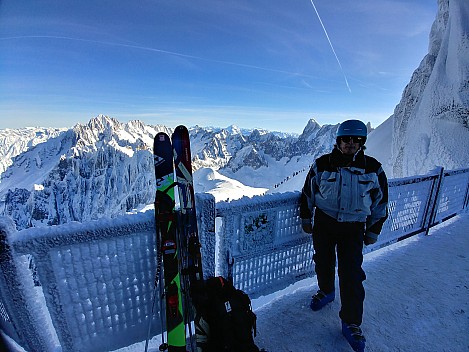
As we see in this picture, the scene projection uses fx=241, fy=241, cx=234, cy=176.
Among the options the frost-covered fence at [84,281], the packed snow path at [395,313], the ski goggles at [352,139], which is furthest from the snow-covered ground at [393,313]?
the ski goggles at [352,139]

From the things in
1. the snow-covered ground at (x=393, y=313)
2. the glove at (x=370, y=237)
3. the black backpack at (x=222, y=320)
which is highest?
the glove at (x=370, y=237)

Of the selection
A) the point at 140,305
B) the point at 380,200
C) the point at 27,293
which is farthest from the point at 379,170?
the point at 27,293

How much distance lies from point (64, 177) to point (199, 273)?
7567 inches

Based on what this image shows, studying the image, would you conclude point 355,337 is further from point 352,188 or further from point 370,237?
point 352,188

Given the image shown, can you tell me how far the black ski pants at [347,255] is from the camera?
284cm

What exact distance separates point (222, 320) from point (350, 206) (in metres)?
1.87

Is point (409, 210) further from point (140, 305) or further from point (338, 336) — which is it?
point (140, 305)

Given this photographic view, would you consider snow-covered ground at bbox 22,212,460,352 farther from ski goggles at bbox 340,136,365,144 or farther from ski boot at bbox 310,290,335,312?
ski goggles at bbox 340,136,365,144

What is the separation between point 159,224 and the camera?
8.66 ft

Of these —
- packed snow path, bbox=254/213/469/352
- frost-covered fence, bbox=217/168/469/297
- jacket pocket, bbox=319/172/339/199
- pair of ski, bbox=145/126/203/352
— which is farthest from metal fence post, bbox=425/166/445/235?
pair of ski, bbox=145/126/203/352

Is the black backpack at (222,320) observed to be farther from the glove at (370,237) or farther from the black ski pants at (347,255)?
the glove at (370,237)

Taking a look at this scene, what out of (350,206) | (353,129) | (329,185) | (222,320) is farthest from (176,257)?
(353,129)

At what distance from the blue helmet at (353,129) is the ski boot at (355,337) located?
2269mm

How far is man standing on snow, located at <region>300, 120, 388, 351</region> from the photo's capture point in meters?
2.82
